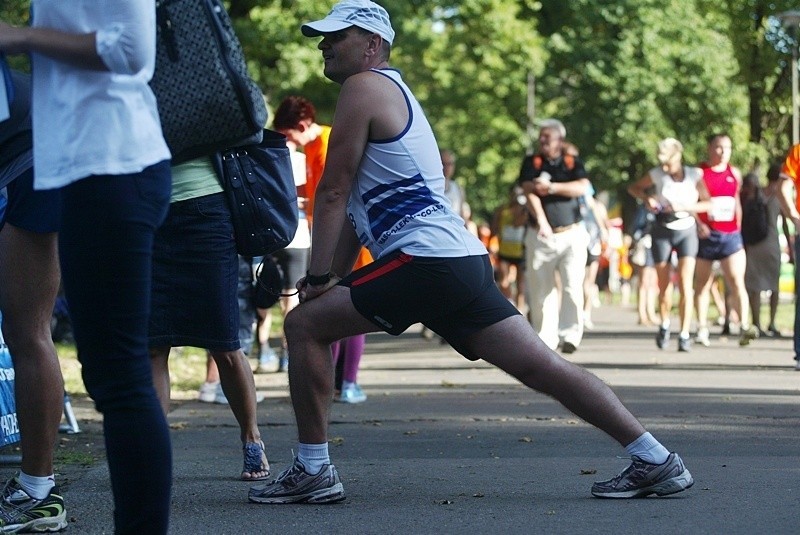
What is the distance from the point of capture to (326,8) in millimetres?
28156

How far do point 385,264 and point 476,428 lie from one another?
306 cm

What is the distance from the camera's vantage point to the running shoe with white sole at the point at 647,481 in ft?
18.4

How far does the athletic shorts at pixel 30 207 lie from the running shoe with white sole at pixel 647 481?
2.18 meters

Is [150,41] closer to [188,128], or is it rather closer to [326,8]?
[188,128]

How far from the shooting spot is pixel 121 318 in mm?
4062

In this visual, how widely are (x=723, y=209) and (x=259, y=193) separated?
1039 cm

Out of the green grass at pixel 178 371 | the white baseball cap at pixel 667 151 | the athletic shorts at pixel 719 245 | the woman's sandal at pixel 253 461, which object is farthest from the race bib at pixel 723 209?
the woman's sandal at pixel 253 461

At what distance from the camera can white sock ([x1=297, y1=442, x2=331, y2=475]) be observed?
570 cm

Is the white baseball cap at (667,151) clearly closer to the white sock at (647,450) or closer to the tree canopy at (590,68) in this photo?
the white sock at (647,450)

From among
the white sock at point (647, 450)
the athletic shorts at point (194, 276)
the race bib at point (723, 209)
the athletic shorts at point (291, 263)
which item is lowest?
the race bib at point (723, 209)

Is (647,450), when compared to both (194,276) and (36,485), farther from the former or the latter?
(36,485)

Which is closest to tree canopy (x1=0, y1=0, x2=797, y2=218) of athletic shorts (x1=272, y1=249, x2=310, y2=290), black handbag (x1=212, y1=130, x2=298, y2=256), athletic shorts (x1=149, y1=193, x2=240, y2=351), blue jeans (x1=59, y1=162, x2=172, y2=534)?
athletic shorts (x1=272, y1=249, x2=310, y2=290)

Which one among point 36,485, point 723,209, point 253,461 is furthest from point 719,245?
point 36,485

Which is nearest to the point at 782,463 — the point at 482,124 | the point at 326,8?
the point at 326,8
